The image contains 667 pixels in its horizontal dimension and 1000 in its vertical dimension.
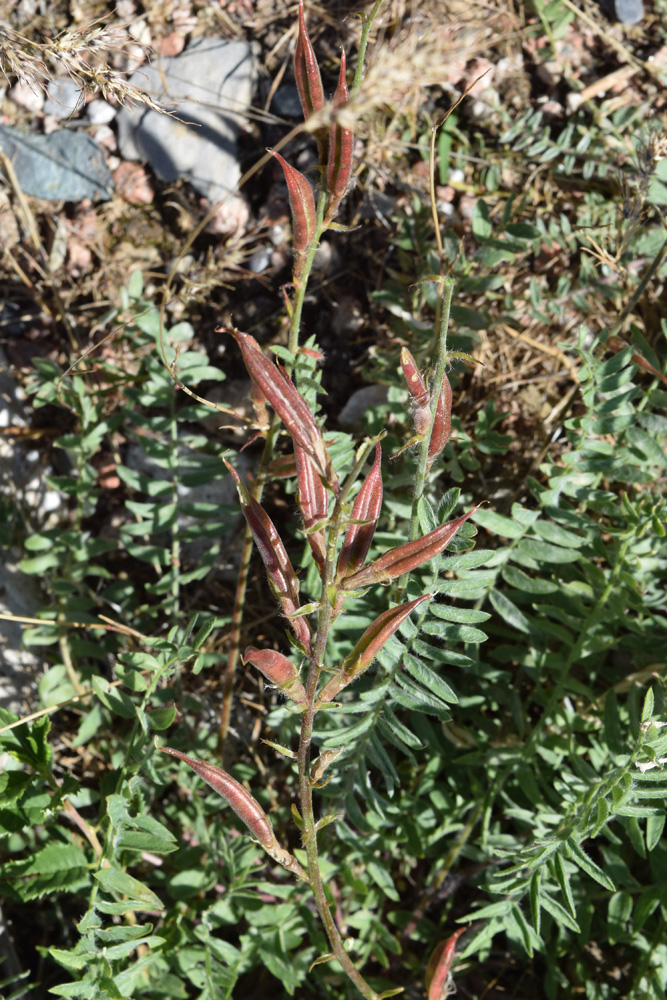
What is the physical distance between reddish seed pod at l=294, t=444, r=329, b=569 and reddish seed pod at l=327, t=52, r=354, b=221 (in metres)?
0.61

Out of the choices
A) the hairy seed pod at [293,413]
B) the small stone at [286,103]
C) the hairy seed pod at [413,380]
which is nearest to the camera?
the hairy seed pod at [293,413]

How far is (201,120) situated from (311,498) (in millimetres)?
2696

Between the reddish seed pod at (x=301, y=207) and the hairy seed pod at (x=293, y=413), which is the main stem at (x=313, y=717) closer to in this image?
the hairy seed pod at (x=293, y=413)

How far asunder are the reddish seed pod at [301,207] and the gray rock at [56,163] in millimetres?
2118

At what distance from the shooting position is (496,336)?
3.34 metres

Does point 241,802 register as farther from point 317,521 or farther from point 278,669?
point 317,521

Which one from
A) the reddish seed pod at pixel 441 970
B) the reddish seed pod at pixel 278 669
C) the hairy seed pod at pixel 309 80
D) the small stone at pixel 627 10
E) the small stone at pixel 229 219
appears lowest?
the reddish seed pod at pixel 441 970

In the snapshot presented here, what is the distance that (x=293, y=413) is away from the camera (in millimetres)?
1214

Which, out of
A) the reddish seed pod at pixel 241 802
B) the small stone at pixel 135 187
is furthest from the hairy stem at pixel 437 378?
the small stone at pixel 135 187

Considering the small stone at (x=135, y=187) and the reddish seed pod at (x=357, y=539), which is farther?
the small stone at (x=135, y=187)

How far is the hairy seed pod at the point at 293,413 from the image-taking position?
119 centimetres

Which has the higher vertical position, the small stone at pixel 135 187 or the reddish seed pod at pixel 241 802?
the small stone at pixel 135 187

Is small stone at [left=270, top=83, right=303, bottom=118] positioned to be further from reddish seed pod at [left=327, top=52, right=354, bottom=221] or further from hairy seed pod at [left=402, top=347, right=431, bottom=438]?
hairy seed pod at [left=402, top=347, right=431, bottom=438]

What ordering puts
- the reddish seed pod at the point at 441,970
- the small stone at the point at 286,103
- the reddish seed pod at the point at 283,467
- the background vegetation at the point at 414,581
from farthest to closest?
the small stone at the point at 286,103 < the background vegetation at the point at 414,581 < the reddish seed pod at the point at 283,467 < the reddish seed pod at the point at 441,970
